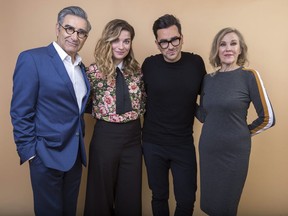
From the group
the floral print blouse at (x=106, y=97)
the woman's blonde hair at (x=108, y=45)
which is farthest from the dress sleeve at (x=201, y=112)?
the woman's blonde hair at (x=108, y=45)

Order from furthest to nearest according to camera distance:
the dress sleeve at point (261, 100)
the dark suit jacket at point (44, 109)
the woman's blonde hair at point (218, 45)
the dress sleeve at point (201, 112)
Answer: the dress sleeve at point (201, 112), the woman's blonde hair at point (218, 45), the dress sleeve at point (261, 100), the dark suit jacket at point (44, 109)

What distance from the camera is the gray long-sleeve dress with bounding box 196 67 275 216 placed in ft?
5.81

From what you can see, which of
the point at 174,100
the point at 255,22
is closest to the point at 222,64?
the point at 174,100

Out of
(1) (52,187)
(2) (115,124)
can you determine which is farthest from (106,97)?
(1) (52,187)

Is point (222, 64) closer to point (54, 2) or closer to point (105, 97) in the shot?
point (105, 97)

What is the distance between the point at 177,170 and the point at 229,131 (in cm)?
52

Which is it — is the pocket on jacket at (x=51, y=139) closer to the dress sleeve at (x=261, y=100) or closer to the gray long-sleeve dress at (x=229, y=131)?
the gray long-sleeve dress at (x=229, y=131)

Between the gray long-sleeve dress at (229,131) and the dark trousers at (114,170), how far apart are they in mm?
520

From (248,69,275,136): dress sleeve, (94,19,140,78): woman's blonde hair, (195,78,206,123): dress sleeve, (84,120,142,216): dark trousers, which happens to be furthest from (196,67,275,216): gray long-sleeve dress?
(94,19,140,78): woman's blonde hair

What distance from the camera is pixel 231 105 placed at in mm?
1764

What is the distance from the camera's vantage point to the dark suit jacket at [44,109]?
5.23ft

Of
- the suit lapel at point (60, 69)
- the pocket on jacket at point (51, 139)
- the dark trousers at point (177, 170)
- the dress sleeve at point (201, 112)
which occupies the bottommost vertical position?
the dark trousers at point (177, 170)

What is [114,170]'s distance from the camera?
2.08 metres

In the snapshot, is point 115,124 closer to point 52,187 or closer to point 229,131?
point 52,187
